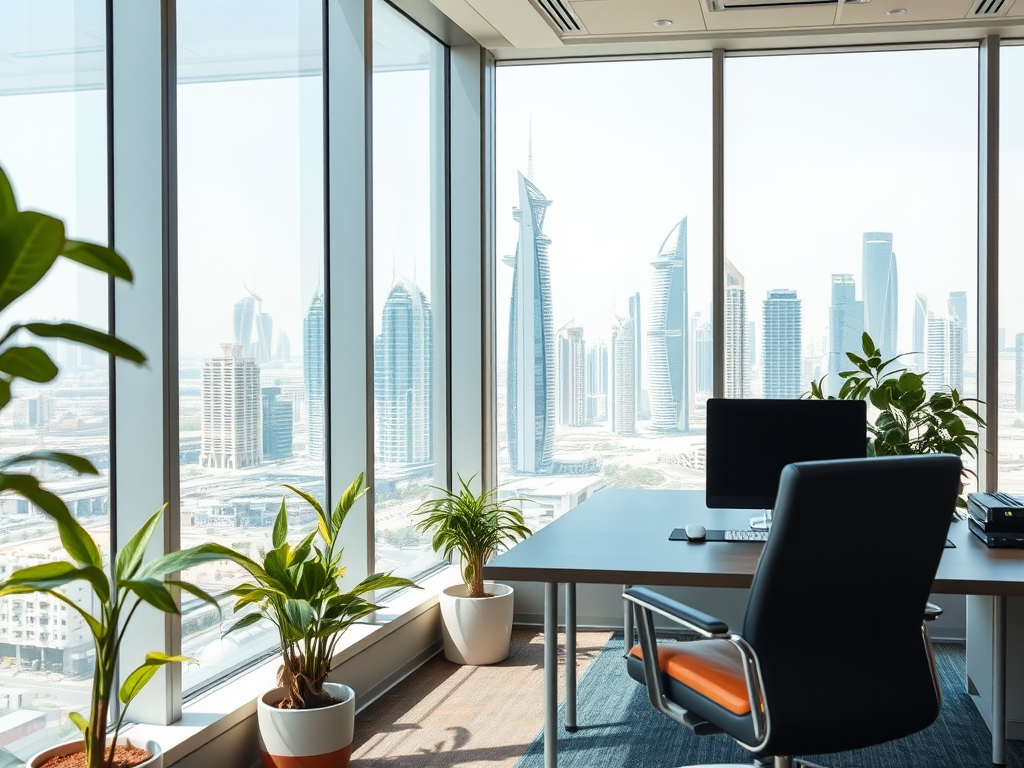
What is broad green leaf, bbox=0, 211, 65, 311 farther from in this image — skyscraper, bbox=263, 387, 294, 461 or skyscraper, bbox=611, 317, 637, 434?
skyscraper, bbox=611, 317, 637, 434

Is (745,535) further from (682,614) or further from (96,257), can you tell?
(96,257)

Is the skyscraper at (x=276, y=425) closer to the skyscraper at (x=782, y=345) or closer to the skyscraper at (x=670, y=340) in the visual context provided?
the skyscraper at (x=670, y=340)

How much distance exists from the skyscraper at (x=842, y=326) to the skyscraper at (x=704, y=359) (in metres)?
0.60

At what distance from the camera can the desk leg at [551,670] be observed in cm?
300

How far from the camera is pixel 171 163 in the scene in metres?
2.93

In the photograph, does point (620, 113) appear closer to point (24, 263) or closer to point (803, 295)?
point (803, 295)

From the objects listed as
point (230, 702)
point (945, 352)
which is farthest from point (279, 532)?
point (945, 352)

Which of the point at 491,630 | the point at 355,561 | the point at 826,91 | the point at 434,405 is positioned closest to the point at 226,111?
the point at 355,561

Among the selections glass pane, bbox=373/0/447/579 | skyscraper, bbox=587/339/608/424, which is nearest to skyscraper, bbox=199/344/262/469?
glass pane, bbox=373/0/447/579

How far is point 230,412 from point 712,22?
3.10m

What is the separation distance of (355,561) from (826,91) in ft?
11.2

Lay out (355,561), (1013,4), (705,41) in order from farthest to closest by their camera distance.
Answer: (705,41) → (1013,4) → (355,561)

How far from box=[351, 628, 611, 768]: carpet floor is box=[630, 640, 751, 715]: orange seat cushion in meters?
1.03

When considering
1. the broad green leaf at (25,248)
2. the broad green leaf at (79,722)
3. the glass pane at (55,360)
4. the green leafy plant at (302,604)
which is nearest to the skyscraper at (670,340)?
the green leafy plant at (302,604)
